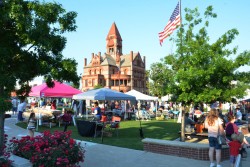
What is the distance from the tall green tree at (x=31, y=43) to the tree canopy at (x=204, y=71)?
441cm

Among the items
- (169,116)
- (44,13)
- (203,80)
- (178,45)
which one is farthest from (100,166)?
(169,116)

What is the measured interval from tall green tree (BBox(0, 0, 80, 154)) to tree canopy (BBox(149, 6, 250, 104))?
4.41 m

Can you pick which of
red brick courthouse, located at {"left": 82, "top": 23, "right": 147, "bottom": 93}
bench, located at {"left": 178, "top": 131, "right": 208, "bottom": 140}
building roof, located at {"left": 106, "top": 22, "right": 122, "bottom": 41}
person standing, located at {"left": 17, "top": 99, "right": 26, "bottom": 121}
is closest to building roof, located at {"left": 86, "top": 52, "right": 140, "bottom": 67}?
red brick courthouse, located at {"left": 82, "top": 23, "right": 147, "bottom": 93}

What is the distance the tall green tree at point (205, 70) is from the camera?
9656 millimetres

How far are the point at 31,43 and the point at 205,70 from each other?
6.28 m

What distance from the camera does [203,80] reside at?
976cm

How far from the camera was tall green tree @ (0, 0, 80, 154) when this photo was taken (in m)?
6.22

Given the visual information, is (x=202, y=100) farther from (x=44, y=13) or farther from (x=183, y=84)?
(x=44, y=13)

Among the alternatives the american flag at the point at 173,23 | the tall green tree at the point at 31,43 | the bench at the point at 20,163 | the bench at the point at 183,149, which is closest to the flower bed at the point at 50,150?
the bench at the point at 20,163

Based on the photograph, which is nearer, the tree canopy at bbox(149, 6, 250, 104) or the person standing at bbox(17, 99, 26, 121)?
the tree canopy at bbox(149, 6, 250, 104)

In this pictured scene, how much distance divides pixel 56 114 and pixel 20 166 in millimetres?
12883

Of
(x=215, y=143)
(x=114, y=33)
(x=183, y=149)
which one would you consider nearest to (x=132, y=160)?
(x=183, y=149)

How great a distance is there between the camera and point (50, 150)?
5203 mm

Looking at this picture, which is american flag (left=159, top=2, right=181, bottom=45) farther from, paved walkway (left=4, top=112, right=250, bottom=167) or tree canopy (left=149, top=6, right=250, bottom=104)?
paved walkway (left=4, top=112, right=250, bottom=167)
